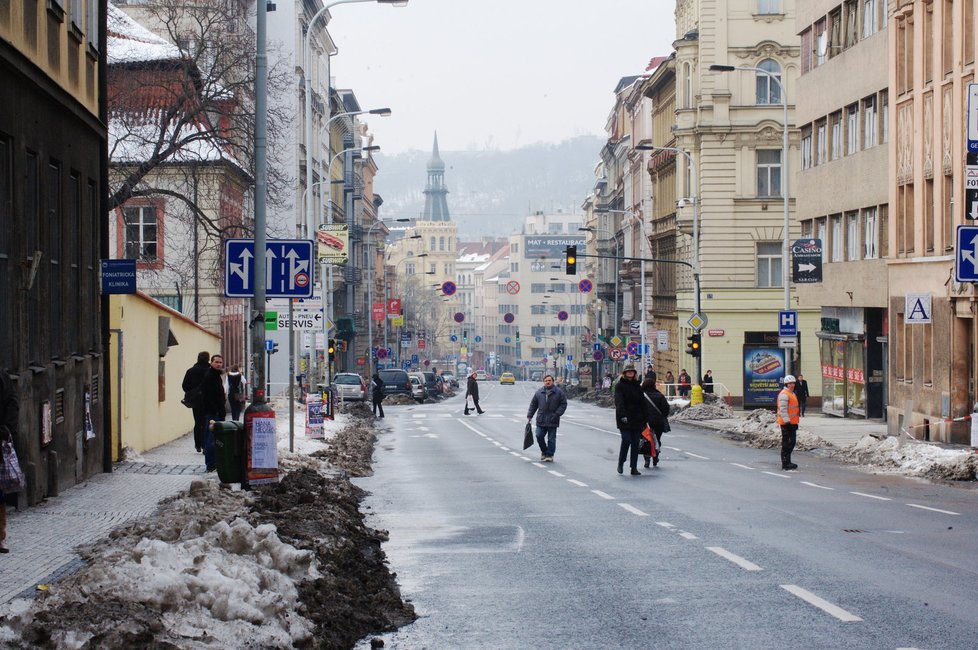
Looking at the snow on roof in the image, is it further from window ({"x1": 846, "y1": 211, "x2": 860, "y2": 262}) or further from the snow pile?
the snow pile

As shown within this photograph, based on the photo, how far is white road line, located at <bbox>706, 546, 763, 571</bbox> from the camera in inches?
497

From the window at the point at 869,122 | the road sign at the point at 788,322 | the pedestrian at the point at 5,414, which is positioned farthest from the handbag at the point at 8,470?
the window at the point at 869,122

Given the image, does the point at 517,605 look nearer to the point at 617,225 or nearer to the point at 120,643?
the point at 120,643

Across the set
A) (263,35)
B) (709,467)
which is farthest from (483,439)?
(263,35)

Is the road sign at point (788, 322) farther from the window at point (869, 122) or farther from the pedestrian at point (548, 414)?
the pedestrian at point (548, 414)

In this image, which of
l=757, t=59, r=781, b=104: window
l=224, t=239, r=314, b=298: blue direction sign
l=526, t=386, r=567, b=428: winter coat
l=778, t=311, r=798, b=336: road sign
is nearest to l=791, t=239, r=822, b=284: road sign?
l=778, t=311, r=798, b=336: road sign

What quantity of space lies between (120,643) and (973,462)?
1914 centimetres

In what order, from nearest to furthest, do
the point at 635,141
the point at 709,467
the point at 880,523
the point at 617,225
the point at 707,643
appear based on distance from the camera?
the point at 707,643, the point at 880,523, the point at 709,467, the point at 635,141, the point at 617,225

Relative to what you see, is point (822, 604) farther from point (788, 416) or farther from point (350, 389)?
point (350, 389)

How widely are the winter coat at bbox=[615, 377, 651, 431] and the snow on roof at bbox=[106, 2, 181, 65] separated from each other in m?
23.4

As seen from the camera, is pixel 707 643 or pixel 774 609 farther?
pixel 774 609

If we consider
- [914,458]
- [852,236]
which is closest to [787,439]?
[914,458]

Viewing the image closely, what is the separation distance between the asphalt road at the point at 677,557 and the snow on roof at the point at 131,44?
25.1m

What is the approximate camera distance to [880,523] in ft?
54.0
